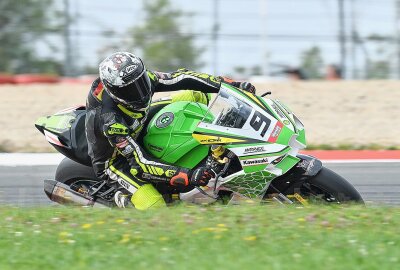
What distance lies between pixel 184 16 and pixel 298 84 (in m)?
2.28

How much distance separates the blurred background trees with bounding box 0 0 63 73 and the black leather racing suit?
676 cm

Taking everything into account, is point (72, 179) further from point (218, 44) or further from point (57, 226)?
point (218, 44)

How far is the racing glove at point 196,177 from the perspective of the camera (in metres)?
7.10

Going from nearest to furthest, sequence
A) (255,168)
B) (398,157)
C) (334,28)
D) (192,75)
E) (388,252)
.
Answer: (388,252)
(255,168)
(192,75)
(398,157)
(334,28)

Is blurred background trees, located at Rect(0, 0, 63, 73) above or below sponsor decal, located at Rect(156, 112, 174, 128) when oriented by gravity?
above

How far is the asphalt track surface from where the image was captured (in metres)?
8.55

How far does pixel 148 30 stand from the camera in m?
14.8

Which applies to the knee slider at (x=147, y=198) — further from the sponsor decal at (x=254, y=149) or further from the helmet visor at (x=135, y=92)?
the sponsor decal at (x=254, y=149)

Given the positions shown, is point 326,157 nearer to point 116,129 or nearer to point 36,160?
point 36,160

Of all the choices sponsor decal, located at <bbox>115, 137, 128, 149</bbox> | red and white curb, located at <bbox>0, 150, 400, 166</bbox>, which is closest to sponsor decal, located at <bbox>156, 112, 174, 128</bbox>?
sponsor decal, located at <bbox>115, 137, 128, 149</bbox>

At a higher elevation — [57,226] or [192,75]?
[192,75]

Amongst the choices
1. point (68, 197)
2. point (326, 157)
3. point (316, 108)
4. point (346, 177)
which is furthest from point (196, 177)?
point (316, 108)

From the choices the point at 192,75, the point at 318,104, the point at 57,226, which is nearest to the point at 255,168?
the point at 192,75

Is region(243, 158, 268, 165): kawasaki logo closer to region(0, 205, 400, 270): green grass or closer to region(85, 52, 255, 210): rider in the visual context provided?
region(85, 52, 255, 210): rider
